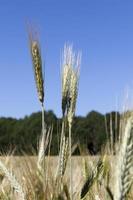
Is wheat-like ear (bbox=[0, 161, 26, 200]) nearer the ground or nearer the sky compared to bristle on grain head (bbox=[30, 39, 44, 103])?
nearer the ground

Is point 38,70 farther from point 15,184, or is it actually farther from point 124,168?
point 124,168

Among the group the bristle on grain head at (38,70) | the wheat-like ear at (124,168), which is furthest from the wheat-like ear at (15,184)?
the wheat-like ear at (124,168)

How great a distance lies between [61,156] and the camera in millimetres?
1604

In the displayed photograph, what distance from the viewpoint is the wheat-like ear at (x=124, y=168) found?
85 cm

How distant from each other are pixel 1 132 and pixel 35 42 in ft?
69.5

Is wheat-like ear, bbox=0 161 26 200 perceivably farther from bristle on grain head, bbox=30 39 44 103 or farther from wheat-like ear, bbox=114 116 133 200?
wheat-like ear, bbox=114 116 133 200

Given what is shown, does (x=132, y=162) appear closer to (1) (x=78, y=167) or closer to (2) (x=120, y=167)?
(2) (x=120, y=167)

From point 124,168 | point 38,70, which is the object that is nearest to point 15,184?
point 38,70

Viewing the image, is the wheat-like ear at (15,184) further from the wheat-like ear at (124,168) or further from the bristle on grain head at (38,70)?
the wheat-like ear at (124,168)

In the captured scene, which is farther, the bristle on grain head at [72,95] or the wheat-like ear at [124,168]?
the bristle on grain head at [72,95]

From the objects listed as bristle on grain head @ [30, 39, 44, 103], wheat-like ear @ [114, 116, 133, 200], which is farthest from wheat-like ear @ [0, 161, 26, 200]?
wheat-like ear @ [114, 116, 133, 200]

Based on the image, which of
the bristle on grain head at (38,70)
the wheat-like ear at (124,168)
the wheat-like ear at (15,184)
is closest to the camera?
the wheat-like ear at (124,168)

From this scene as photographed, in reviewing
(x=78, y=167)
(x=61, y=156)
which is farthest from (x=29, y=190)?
(x=78, y=167)

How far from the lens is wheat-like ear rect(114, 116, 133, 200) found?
0.85 m
